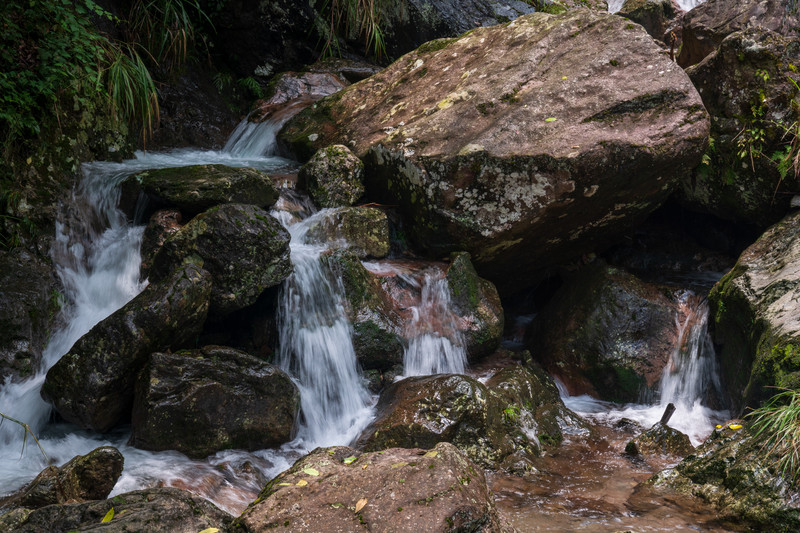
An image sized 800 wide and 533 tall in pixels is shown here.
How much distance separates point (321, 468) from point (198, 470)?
156 centimetres

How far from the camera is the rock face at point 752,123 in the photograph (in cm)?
564

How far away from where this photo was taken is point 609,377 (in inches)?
222

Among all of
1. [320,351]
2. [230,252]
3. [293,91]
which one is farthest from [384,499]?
[293,91]

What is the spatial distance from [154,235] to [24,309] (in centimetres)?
115


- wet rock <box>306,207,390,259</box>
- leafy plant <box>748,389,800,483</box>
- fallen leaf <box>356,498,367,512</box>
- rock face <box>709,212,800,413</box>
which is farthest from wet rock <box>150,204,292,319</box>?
rock face <box>709,212,800,413</box>

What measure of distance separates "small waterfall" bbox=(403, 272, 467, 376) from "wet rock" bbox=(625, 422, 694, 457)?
1568 millimetres

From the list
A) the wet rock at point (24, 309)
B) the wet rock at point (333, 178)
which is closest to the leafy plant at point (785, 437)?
the wet rock at point (333, 178)

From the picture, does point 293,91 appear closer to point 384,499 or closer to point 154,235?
point 154,235

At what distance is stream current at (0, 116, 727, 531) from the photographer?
3.83 metres

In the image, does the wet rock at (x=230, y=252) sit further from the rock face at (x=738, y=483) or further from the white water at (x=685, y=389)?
the rock face at (x=738, y=483)

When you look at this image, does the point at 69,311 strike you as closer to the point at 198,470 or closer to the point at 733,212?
the point at 198,470

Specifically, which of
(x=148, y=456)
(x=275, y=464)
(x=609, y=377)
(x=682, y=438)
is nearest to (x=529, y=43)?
(x=609, y=377)

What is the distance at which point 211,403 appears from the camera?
4.08 metres

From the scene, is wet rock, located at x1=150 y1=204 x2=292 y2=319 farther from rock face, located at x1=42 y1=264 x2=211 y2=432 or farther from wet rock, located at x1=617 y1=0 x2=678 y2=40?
wet rock, located at x1=617 y1=0 x2=678 y2=40
